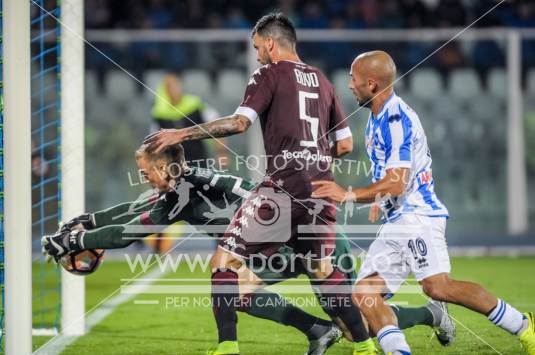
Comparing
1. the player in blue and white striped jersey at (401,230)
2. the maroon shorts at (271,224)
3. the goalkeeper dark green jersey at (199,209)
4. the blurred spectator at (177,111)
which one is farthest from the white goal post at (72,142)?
the blurred spectator at (177,111)

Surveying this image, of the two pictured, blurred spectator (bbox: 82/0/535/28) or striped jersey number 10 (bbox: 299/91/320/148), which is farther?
blurred spectator (bbox: 82/0/535/28)

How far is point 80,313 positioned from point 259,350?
5.39 ft

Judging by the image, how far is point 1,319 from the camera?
631 cm

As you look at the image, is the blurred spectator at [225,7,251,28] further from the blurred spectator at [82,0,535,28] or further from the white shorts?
the white shorts

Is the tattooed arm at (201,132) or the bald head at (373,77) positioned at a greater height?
the bald head at (373,77)

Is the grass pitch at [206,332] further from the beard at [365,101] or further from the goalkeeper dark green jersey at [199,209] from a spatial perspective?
the beard at [365,101]

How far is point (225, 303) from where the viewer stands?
573cm

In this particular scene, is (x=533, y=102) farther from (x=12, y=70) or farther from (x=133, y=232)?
(x=12, y=70)

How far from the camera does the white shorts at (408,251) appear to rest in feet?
18.4

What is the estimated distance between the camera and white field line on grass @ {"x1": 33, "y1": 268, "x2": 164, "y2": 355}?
264 inches

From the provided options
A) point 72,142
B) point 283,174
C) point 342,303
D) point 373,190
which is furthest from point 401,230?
point 72,142

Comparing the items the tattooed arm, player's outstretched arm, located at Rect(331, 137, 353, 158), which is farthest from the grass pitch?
the tattooed arm

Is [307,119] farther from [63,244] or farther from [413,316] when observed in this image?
[63,244]

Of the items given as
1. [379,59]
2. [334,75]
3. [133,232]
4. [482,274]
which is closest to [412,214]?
[379,59]
